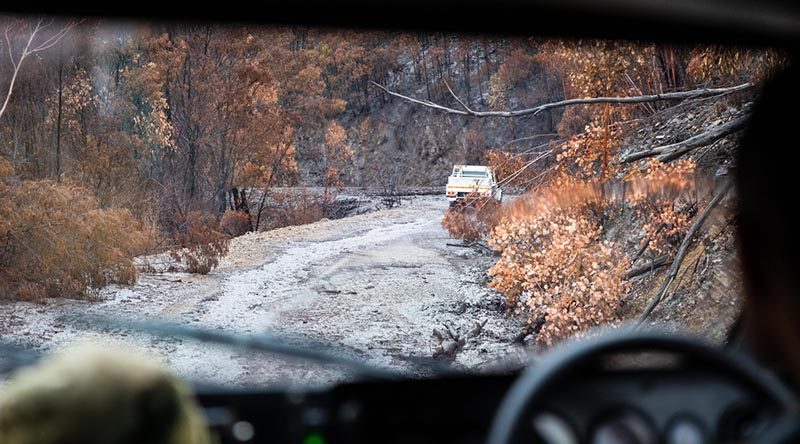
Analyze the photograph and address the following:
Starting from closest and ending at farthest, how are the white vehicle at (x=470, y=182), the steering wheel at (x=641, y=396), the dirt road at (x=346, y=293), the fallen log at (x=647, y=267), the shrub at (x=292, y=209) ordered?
the steering wheel at (x=641, y=396)
the dirt road at (x=346, y=293)
the shrub at (x=292, y=209)
the white vehicle at (x=470, y=182)
the fallen log at (x=647, y=267)

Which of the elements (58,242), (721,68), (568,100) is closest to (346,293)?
(58,242)

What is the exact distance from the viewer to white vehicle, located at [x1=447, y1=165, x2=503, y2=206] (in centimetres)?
573

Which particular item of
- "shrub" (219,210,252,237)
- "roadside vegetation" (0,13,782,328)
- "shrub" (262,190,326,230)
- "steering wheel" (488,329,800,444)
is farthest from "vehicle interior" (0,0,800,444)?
"shrub" (262,190,326,230)

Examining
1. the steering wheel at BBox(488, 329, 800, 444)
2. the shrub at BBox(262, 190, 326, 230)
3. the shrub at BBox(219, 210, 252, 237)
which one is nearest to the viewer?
the steering wheel at BBox(488, 329, 800, 444)

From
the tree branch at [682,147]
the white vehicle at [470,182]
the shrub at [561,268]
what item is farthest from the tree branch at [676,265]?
the white vehicle at [470,182]

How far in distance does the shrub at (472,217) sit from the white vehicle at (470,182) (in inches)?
1.7

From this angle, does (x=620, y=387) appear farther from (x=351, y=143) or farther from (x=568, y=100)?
(x=568, y=100)

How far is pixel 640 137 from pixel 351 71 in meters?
2.19

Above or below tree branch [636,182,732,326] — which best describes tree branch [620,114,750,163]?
above

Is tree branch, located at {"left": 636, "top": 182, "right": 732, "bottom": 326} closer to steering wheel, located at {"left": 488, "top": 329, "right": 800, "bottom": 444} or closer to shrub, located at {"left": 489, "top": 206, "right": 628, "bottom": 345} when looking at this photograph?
shrub, located at {"left": 489, "top": 206, "right": 628, "bottom": 345}

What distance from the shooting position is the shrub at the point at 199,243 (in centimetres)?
504

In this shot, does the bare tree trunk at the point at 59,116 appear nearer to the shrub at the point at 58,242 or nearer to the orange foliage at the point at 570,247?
the shrub at the point at 58,242

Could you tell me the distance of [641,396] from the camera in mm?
1287

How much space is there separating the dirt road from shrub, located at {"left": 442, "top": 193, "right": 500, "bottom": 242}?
95mm
